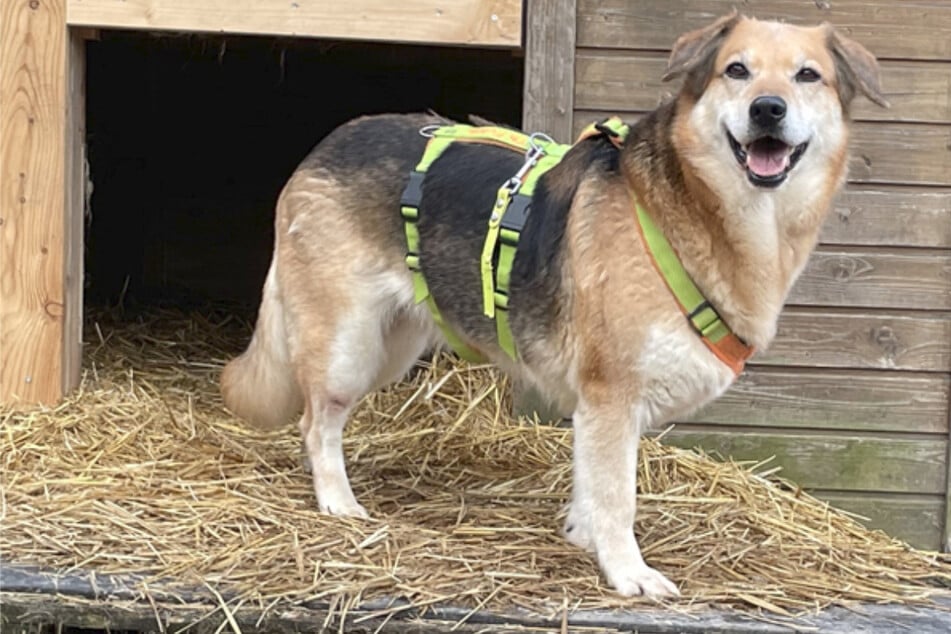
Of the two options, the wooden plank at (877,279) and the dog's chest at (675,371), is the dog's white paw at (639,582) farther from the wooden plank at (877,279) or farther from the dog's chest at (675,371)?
the wooden plank at (877,279)

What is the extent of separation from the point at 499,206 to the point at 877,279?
1.83m

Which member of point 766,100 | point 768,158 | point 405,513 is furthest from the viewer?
point 405,513

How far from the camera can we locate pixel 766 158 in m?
2.89

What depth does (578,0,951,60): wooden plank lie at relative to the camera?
4336 mm

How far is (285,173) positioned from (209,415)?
2585mm

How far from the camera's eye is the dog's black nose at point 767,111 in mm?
2785

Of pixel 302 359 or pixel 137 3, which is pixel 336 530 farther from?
pixel 137 3

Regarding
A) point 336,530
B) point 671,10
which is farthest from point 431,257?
→ point 671,10

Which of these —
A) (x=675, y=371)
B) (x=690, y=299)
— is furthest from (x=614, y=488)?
(x=690, y=299)

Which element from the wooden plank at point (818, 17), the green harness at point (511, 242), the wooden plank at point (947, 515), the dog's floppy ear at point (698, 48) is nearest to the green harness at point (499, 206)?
the green harness at point (511, 242)

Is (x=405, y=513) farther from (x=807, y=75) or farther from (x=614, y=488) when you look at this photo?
(x=807, y=75)

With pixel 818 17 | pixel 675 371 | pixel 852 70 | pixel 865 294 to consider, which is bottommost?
pixel 865 294

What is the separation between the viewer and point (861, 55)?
3092 mm

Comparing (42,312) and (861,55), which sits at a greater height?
(861,55)
